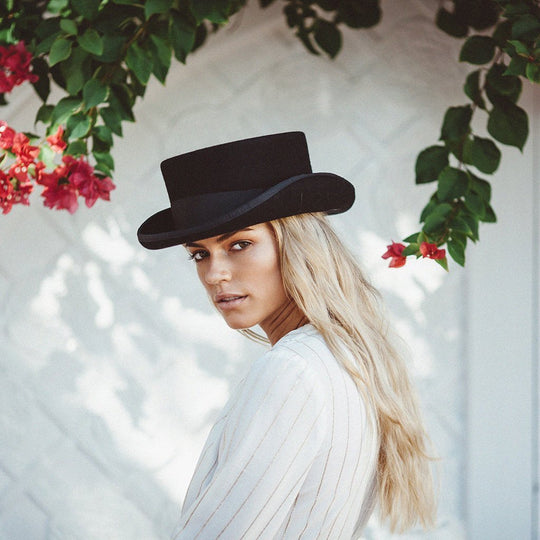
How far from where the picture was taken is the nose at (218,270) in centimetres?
132

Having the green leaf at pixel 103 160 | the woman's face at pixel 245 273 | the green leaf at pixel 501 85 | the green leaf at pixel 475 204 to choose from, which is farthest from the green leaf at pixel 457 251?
the green leaf at pixel 103 160

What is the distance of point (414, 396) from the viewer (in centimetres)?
143

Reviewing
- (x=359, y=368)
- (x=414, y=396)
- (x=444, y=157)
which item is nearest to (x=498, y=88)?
(x=444, y=157)

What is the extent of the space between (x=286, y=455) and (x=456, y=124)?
143 cm

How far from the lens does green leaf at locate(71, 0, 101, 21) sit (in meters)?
1.92

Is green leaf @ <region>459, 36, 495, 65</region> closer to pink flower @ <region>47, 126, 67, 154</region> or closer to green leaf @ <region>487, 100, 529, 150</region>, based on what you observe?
green leaf @ <region>487, 100, 529, 150</region>

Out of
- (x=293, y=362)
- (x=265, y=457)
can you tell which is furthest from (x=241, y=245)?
(x=265, y=457)

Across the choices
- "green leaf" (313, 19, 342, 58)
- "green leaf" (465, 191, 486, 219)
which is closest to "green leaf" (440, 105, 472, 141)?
"green leaf" (465, 191, 486, 219)

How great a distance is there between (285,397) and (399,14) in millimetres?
2078

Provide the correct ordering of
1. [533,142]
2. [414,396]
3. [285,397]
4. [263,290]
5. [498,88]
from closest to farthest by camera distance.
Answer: [285,397]
[263,290]
[414,396]
[498,88]
[533,142]

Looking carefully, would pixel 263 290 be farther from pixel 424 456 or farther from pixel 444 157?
pixel 444 157

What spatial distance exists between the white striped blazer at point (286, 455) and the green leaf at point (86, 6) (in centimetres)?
125

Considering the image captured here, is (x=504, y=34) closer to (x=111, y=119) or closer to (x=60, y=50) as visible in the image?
(x=111, y=119)

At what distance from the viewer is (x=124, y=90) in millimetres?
2078
